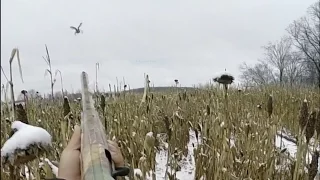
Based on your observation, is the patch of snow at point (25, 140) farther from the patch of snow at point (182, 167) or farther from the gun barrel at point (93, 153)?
the patch of snow at point (182, 167)

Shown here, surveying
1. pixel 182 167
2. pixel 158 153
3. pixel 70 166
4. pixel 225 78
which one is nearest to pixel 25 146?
pixel 70 166

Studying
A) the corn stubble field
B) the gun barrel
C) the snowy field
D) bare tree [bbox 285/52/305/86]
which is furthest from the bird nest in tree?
bare tree [bbox 285/52/305/86]

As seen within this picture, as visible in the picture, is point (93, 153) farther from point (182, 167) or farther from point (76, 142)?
point (182, 167)

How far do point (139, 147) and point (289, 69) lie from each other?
47.7 m

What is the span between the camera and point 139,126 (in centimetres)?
266

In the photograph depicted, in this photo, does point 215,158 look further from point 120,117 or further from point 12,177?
point 12,177

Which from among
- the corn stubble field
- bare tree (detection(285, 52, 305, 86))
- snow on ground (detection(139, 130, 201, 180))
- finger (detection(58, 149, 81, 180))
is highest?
bare tree (detection(285, 52, 305, 86))

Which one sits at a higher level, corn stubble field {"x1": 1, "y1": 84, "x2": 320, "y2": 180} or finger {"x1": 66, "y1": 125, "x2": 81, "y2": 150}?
finger {"x1": 66, "y1": 125, "x2": 81, "y2": 150}

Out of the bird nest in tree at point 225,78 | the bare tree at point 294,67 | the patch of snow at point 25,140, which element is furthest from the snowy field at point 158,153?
the bare tree at point 294,67

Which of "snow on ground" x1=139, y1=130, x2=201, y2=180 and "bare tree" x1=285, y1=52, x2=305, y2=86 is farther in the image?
"bare tree" x1=285, y1=52, x2=305, y2=86

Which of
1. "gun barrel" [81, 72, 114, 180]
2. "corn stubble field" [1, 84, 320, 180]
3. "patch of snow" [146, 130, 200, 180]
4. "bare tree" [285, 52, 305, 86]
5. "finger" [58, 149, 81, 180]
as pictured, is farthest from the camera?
"bare tree" [285, 52, 305, 86]

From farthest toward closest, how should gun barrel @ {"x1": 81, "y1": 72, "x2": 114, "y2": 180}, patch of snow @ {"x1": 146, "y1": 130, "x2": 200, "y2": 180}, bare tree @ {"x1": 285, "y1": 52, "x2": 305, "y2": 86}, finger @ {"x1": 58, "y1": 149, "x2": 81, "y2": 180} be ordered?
1. bare tree @ {"x1": 285, "y1": 52, "x2": 305, "y2": 86}
2. patch of snow @ {"x1": 146, "y1": 130, "x2": 200, "y2": 180}
3. finger @ {"x1": 58, "y1": 149, "x2": 81, "y2": 180}
4. gun barrel @ {"x1": 81, "y1": 72, "x2": 114, "y2": 180}

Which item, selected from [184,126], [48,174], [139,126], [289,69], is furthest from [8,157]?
[289,69]

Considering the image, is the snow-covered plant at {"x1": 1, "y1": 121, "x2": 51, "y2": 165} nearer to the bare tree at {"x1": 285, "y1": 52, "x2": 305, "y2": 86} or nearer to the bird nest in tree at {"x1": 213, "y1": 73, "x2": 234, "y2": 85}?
the bird nest in tree at {"x1": 213, "y1": 73, "x2": 234, "y2": 85}
